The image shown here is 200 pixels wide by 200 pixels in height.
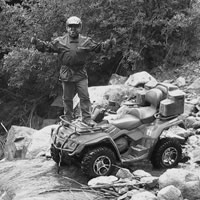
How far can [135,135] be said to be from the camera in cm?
661

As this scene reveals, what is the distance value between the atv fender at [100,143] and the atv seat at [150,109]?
700mm

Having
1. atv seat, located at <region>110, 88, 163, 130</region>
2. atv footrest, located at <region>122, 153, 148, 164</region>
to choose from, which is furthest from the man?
atv footrest, located at <region>122, 153, 148, 164</region>

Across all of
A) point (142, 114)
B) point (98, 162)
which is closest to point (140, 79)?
point (142, 114)

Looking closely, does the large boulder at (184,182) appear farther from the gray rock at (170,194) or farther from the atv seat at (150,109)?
the atv seat at (150,109)

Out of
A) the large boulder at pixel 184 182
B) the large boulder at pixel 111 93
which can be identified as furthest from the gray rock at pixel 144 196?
the large boulder at pixel 111 93

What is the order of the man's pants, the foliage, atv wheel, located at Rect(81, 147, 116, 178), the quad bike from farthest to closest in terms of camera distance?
the foliage < the man's pants < the quad bike < atv wheel, located at Rect(81, 147, 116, 178)

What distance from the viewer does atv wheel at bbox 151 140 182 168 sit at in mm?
6551

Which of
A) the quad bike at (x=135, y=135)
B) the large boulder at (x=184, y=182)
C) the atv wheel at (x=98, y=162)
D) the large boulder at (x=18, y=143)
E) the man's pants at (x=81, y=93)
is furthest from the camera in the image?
the large boulder at (x=18, y=143)

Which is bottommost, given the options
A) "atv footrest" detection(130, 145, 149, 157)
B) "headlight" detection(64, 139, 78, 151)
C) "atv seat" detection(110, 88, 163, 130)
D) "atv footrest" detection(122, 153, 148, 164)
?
"atv footrest" detection(122, 153, 148, 164)

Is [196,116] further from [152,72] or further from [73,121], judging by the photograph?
[152,72]

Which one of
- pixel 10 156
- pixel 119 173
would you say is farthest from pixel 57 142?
pixel 10 156

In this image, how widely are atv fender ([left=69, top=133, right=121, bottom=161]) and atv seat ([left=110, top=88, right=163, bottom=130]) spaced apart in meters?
0.36

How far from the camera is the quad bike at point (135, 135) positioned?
613 cm

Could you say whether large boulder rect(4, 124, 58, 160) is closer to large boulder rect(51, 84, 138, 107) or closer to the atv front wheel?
the atv front wheel
